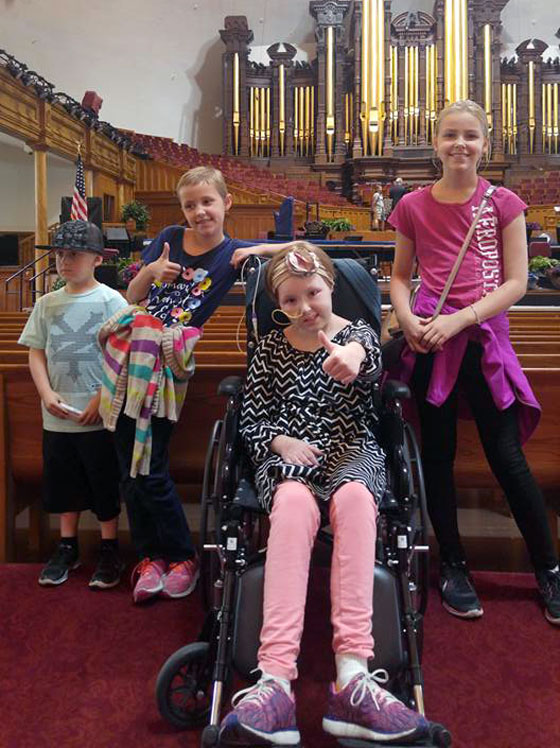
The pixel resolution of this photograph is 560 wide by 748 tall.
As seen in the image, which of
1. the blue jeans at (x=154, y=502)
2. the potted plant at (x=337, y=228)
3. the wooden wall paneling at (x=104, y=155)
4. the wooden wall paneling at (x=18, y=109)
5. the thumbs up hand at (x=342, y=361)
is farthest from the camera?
the wooden wall paneling at (x=104, y=155)

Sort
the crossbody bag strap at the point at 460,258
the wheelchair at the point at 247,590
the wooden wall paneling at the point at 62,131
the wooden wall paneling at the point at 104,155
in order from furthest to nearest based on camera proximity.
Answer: the wooden wall paneling at the point at 104,155, the wooden wall paneling at the point at 62,131, the crossbody bag strap at the point at 460,258, the wheelchair at the point at 247,590

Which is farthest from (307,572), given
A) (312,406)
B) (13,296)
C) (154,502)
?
(13,296)

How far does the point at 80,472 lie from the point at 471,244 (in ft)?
4.30

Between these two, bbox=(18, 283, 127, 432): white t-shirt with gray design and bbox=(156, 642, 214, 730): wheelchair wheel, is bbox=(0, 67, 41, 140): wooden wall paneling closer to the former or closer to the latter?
bbox=(18, 283, 127, 432): white t-shirt with gray design

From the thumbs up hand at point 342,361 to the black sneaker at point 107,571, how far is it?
0.99m

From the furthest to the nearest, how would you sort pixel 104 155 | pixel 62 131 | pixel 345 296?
pixel 104 155
pixel 62 131
pixel 345 296

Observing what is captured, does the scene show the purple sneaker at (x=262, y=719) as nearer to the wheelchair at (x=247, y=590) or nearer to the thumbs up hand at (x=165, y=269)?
the wheelchair at (x=247, y=590)

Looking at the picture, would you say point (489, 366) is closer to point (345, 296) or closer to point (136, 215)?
point (345, 296)

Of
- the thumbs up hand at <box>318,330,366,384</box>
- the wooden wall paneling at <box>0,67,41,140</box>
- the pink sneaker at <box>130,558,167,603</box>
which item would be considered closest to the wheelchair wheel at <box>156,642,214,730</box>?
the pink sneaker at <box>130,558,167,603</box>

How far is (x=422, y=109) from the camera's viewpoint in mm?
12852

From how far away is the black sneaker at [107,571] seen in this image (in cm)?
196

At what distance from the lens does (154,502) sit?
182 centimetres

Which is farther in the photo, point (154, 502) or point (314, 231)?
point (314, 231)

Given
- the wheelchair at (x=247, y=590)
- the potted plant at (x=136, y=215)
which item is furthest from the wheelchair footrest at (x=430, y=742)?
the potted plant at (x=136, y=215)
